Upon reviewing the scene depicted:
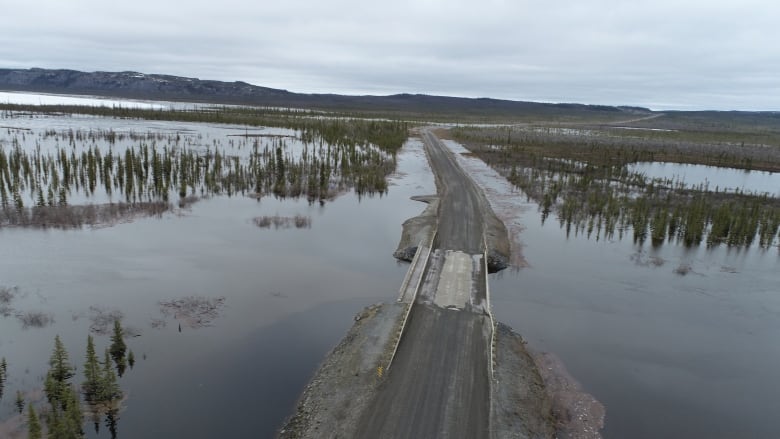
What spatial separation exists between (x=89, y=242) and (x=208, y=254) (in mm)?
9935

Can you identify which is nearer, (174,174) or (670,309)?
(670,309)

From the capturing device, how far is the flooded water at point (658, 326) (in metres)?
20.6

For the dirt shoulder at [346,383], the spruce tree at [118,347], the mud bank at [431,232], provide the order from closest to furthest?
the dirt shoulder at [346,383] → the spruce tree at [118,347] → the mud bank at [431,232]

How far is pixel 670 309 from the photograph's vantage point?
3025 centimetres

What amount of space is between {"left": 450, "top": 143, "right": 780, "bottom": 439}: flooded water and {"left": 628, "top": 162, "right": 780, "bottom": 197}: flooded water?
102 feet

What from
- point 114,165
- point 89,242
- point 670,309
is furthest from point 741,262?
point 114,165

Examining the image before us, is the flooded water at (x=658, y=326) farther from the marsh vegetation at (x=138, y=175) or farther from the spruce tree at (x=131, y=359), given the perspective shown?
the marsh vegetation at (x=138, y=175)

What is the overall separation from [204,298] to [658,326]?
91.3ft

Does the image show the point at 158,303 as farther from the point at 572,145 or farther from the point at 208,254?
the point at 572,145

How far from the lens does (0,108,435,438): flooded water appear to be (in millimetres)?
19172

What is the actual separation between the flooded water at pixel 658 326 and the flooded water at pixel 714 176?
Answer: 31.2 meters

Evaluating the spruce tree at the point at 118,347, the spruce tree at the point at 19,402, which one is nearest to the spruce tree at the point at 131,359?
the spruce tree at the point at 118,347

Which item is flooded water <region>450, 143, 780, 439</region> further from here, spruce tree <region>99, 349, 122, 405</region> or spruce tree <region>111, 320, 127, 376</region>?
spruce tree <region>111, 320, 127, 376</region>

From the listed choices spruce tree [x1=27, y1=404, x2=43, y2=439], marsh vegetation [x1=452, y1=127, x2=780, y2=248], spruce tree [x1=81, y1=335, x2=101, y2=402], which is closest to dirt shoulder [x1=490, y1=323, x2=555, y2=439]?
spruce tree [x1=27, y1=404, x2=43, y2=439]
